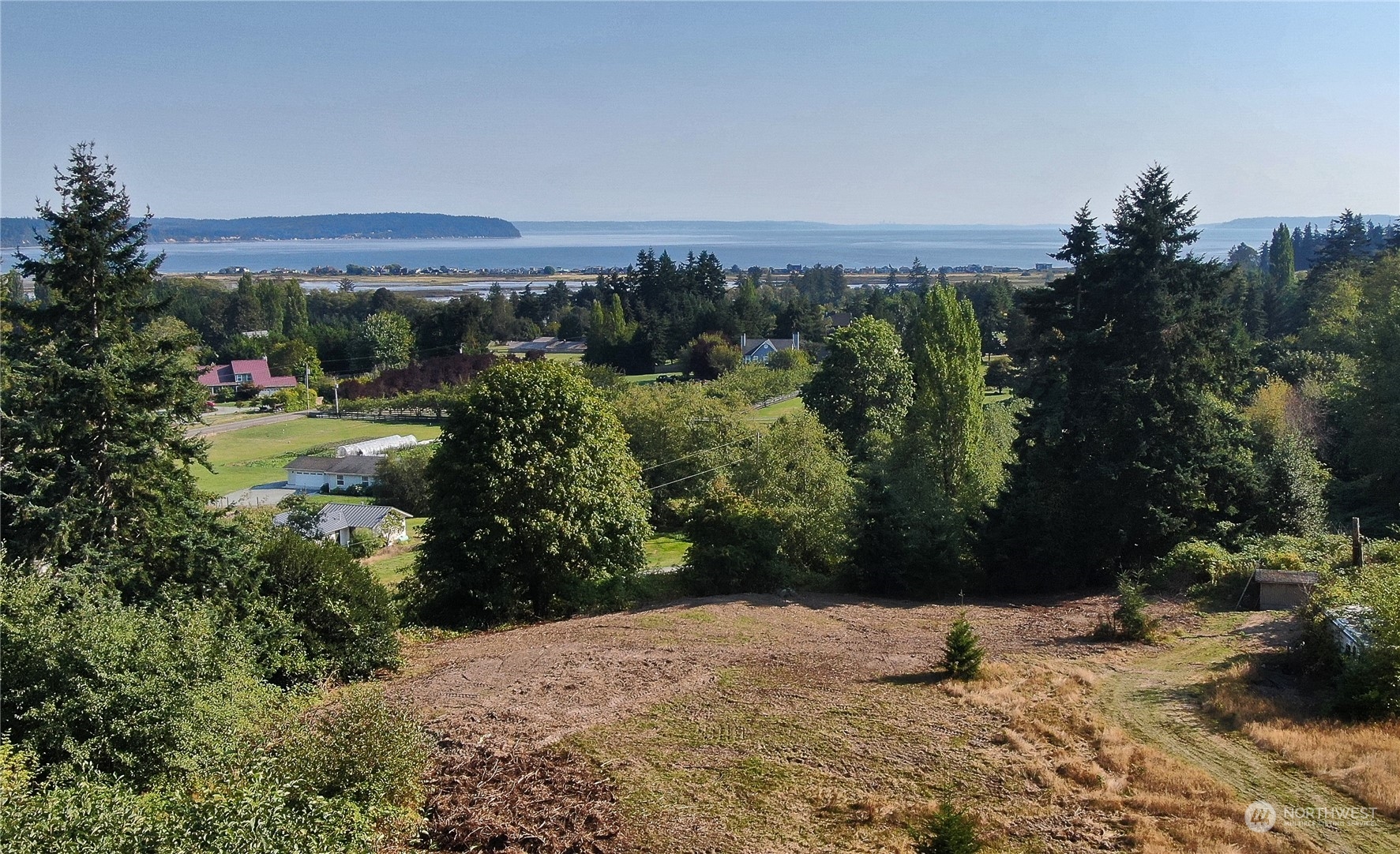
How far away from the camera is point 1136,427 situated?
23641mm

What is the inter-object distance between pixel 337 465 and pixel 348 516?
43.6 ft

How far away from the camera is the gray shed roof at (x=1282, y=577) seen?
19.1 meters

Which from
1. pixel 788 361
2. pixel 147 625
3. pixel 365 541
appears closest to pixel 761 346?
pixel 788 361

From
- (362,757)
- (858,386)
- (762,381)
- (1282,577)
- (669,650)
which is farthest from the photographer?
(762,381)

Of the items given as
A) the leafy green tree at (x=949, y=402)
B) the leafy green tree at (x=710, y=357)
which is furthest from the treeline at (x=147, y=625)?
the leafy green tree at (x=710, y=357)

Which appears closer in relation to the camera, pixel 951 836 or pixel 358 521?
pixel 951 836

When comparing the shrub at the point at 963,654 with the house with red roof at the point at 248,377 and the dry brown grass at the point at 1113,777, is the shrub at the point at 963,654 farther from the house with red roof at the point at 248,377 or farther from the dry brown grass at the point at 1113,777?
the house with red roof at the point at 248,377

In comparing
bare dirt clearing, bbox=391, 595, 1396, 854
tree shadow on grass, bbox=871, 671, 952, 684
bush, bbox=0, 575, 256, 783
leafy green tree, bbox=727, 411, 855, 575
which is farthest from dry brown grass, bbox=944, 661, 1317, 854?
leafy green tree, bbox=727, 411, 855, 575

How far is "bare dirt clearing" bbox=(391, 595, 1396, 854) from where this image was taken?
10.4 metres

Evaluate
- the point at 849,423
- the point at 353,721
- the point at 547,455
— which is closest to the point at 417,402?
the point at 849,423

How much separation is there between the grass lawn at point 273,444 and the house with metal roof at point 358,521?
12268 millimetres

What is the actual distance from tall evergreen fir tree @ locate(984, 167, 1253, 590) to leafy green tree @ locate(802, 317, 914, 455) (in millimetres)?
20869

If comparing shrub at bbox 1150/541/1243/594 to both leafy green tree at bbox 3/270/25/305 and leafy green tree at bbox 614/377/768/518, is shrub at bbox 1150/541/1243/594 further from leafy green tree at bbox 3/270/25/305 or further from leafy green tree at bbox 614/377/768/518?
leafy green tree at bbox 3/270/25/305

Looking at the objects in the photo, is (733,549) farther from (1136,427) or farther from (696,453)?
(696,453)
